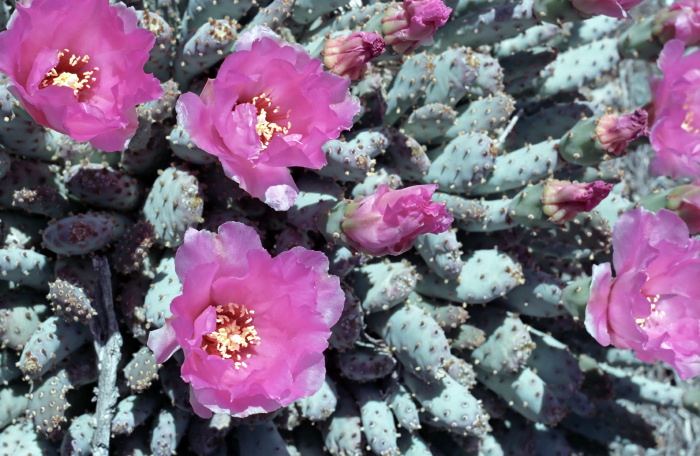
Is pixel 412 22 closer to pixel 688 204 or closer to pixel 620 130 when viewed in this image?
pixel 620 130

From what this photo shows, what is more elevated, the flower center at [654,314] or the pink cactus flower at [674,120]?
the pink cactus flower at [674,120]

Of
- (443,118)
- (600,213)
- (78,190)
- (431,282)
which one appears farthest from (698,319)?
(78,190)

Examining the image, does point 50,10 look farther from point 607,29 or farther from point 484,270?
point 607,29

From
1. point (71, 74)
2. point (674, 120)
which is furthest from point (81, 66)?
point (674, 120)

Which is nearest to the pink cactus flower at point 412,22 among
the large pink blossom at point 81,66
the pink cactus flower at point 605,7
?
the pink cactus flower at point 605,7

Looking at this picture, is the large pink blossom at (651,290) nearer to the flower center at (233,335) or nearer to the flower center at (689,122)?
the flower center at (689,122)

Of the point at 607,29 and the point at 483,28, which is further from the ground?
the point at 483,28
